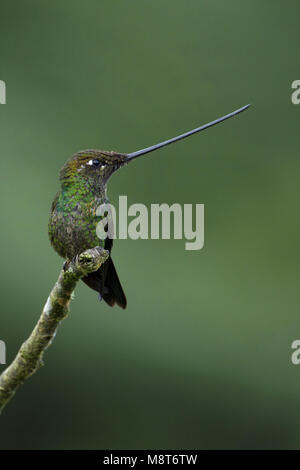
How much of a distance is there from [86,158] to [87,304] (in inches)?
131

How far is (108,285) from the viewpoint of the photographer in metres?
3.08

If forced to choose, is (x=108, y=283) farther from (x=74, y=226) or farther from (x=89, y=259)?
(x=89, y=259)

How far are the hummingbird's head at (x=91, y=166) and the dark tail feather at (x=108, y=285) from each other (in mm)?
412

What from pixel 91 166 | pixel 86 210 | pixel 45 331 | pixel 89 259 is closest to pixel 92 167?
pixel 91 166

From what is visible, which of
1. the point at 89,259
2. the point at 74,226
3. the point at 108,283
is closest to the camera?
the point at 89,259

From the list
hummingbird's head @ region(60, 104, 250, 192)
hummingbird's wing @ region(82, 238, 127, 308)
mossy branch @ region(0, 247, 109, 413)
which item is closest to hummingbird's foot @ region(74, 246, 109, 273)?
mossy branch @ region(0, 247, 109, 413)

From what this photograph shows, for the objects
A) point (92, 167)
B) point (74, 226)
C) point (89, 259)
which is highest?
point (92, 167)

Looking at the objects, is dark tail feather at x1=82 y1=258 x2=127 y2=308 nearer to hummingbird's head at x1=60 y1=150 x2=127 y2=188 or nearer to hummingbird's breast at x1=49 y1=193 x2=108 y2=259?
hummingbird's breast at x1=49 y1=193 x2=108 y2=259

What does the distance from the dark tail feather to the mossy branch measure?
1.48 feet

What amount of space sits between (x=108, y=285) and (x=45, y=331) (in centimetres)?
60

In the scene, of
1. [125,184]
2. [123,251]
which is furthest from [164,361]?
[125,184]

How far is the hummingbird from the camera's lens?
289cm

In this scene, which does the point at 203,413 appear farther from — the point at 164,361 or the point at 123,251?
the point at 123,251

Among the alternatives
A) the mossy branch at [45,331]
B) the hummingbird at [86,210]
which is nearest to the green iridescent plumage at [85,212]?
the hummingbird at [86,210]
